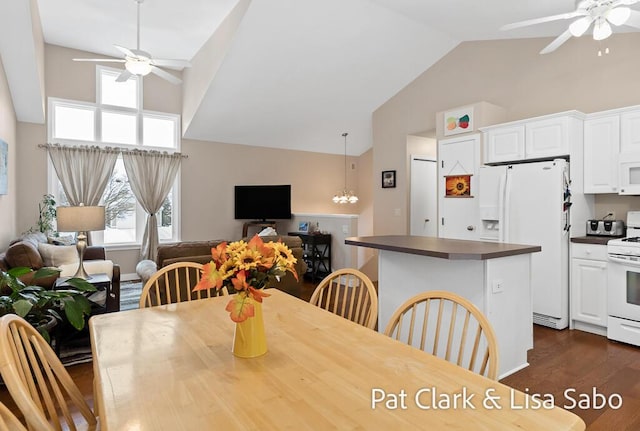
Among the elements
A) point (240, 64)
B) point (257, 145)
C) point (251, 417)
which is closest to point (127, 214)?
point (257, 145)

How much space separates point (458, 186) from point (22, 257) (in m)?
4.78

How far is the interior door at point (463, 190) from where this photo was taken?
466 cm

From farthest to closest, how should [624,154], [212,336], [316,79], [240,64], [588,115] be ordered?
[316,79], [240,64], [588,115], [624,154], [212,336]

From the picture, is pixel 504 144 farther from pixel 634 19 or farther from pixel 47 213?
pixel 47 213

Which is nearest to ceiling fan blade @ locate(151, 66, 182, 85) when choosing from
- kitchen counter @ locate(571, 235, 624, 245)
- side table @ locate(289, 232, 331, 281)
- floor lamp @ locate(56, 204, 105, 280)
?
floor lamp @ locate(56, 204, 105, 280)

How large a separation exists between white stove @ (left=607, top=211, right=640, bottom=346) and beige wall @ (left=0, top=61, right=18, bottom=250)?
260 inches

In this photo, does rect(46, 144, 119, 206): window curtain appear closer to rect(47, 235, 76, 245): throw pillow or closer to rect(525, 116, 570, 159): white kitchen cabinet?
rect(47, 235, 76, 245): throw pillow

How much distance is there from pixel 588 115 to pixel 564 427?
401 cm

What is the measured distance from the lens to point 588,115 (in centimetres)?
384

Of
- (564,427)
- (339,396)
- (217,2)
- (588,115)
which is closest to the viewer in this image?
(564,427)

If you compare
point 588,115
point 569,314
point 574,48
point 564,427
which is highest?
point 574,48

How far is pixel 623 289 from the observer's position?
3338 millimetres

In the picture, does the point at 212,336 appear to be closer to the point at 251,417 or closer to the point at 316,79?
the point at 251,417

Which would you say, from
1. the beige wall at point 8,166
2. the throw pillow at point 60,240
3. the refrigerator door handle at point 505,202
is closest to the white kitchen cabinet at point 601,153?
the refrigerator door handle at point 505,202
